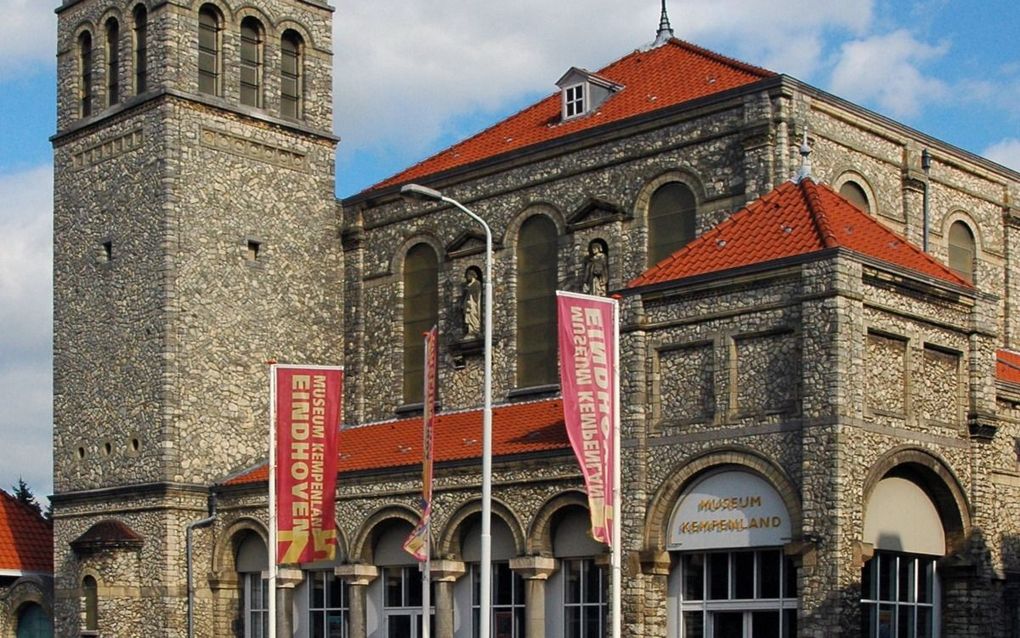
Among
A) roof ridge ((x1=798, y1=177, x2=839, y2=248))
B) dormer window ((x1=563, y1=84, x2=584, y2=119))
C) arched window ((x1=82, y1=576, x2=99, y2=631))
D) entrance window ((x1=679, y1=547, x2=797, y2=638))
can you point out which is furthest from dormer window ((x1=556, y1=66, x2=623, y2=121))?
arched window ((x1=82, y1=576, x2=99, y2=631))

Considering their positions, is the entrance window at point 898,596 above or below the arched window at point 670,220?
below

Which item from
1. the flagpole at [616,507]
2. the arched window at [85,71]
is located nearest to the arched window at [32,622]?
the arched window at [85,71]

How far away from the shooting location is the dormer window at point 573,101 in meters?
43.5

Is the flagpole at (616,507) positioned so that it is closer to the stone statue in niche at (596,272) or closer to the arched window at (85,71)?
the stone statue in niche at (596,272)

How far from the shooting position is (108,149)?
4631cm

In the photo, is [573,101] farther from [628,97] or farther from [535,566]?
[535,566]

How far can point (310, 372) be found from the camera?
3609cm

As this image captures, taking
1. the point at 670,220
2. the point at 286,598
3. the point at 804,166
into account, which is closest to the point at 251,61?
the point at 670,220

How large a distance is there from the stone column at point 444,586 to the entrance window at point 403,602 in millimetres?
719

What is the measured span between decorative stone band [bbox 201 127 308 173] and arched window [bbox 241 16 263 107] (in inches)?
48.0

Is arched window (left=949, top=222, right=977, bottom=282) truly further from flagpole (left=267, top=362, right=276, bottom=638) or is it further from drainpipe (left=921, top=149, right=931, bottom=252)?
flagpole (left=267, top=362, right=276, bottom=638)

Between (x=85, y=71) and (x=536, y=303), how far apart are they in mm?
14381

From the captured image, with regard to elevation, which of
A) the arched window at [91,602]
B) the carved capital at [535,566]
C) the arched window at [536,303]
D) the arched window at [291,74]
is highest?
the arched window at [291,74]

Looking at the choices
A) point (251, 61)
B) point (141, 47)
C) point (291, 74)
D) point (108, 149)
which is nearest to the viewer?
point (141, 47)
